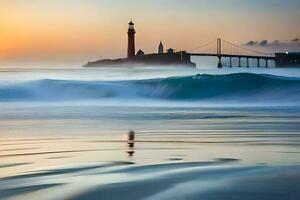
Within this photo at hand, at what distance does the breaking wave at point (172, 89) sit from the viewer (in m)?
19.4

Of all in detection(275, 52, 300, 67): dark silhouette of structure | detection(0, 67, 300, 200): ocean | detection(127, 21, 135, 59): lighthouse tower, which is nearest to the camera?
detection(0, 67, 300, 200): ocean

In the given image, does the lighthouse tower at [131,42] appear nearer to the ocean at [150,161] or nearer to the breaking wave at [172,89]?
the breaking wave at [172,89]

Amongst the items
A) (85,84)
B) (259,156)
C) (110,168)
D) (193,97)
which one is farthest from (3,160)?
(85,84)

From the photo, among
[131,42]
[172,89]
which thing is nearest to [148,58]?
[131,42]

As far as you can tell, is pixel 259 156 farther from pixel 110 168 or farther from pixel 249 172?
pixel 110 168

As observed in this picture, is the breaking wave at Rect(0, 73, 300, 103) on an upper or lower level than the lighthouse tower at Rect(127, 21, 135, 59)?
lower

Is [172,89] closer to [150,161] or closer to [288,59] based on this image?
[150,161]

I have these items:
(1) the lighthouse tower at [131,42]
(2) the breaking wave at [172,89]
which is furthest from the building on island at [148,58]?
(2) the breaking wave at [172,89]

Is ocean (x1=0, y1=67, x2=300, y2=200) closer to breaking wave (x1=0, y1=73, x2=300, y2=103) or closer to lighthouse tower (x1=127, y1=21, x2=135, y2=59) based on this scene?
breaking wave (x1=0, y1=73, x2=300, y2=103)

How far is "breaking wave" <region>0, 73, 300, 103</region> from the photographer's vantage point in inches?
763

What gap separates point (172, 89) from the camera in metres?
22.6

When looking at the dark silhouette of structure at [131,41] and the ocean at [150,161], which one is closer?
the ocean at [150,161]

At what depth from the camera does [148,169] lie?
13.0ft

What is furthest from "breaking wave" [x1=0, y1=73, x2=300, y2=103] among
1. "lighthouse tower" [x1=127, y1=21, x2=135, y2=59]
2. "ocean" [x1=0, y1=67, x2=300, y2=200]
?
"lighthouse tower" [x1=127, y1=21, x2=135, y2=59]
